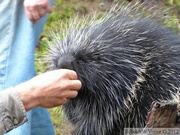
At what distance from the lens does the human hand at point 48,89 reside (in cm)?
206

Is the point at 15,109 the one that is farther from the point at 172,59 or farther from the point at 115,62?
the point at 172,59

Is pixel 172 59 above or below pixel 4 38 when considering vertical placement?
below

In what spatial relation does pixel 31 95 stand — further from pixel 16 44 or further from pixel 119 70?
pixel 16 44

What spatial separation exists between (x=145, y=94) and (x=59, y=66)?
468 mm

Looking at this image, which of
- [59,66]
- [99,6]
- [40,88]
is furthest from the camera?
[99,6]

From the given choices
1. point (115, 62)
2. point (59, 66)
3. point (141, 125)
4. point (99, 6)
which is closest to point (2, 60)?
point (59, 66)

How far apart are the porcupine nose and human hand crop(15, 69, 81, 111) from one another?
0.22 meters

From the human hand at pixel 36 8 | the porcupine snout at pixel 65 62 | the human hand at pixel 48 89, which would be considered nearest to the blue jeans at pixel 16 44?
the human hand at pixel 36 8

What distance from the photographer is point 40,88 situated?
2.06 m

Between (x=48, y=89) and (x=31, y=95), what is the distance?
0.28 feet

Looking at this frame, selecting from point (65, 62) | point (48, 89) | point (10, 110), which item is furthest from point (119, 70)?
point (10, 110)

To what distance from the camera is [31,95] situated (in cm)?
208

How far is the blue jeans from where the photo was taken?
2.76 m

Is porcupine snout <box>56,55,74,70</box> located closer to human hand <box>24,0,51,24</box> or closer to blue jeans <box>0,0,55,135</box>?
human hand <box>24,0,51,24</box>
